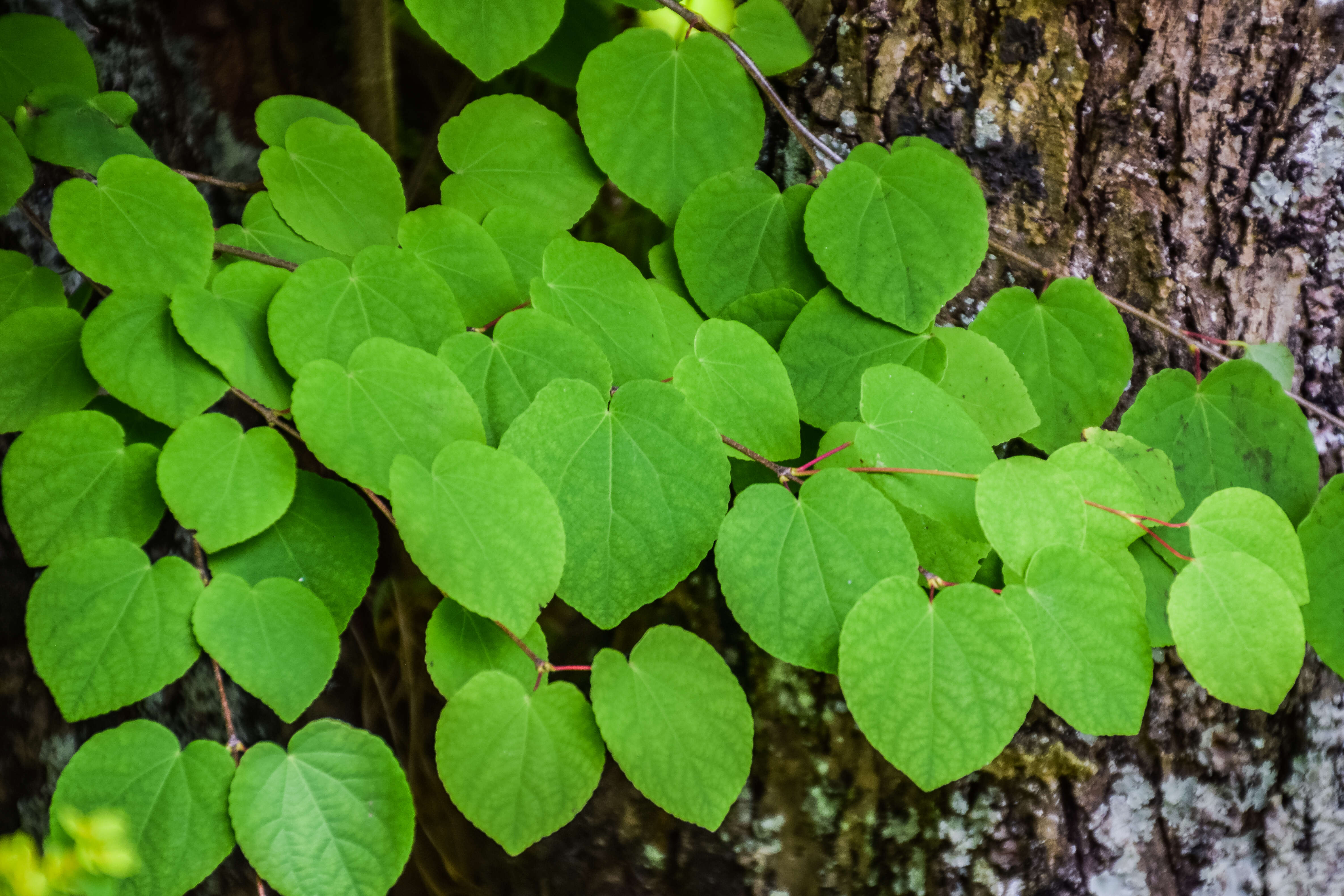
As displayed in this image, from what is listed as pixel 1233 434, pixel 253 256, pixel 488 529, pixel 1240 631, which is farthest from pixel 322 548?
pixel 1233 434

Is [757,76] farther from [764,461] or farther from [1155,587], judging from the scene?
[1155,587]

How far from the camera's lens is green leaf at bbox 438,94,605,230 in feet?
2.90

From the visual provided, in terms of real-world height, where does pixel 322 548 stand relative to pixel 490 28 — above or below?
below

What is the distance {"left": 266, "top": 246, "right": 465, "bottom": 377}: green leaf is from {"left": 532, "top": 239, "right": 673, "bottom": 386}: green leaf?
10 cm

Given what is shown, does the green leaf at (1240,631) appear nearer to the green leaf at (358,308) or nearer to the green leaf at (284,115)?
the green leaf at (358,308)

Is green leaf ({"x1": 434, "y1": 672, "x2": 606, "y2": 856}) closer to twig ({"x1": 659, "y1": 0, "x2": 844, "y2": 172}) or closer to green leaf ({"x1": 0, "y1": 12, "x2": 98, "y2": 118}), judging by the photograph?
twig ({"x1": 659, "y1": 0, "x2": 844, "y2": 172})

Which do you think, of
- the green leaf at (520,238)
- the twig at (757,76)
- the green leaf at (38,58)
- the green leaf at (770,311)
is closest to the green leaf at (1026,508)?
the green leaf at (770,311)

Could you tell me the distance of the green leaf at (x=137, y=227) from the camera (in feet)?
2.37

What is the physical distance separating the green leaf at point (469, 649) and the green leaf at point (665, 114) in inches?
16.9

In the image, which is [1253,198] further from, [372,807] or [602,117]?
[372,807]

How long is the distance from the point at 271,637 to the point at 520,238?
1.47 ft

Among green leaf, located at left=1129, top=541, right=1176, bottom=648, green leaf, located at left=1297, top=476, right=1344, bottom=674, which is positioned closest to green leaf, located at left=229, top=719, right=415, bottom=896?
green leaf, located at left=1129, top=541, right=1176, bottom=648

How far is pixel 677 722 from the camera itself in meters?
0.74

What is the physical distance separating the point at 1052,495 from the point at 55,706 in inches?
53.2
